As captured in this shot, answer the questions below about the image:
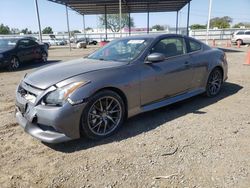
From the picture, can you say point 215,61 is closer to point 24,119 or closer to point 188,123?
point 188,123

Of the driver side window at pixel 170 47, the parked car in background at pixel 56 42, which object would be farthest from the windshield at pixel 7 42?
the parked car in background at pixel 56 42

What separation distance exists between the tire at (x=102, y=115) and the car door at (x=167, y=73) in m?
0.51

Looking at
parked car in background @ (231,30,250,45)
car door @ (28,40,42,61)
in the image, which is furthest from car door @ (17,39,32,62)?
parked car in background @ (231,30,250,45)

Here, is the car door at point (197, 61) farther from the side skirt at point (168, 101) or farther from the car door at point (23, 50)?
the car door at point (23, 50)

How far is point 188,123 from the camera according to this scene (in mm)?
4246

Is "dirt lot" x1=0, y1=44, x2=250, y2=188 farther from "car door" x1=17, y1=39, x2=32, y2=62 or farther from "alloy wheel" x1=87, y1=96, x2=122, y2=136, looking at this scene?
"car door" x1=17, y1=39, x2=32, y2=62

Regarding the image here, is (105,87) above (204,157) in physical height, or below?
above

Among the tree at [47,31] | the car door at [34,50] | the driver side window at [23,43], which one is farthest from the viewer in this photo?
the tree at [47,31]

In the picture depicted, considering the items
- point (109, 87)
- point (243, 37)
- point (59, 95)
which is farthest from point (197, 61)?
point (243, 37)

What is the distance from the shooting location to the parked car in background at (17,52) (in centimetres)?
1058

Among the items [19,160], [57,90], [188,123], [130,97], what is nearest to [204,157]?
[188,123]

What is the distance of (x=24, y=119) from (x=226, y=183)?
2.75 m

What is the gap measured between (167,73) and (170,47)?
0.63 metres

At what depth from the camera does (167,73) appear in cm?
439
